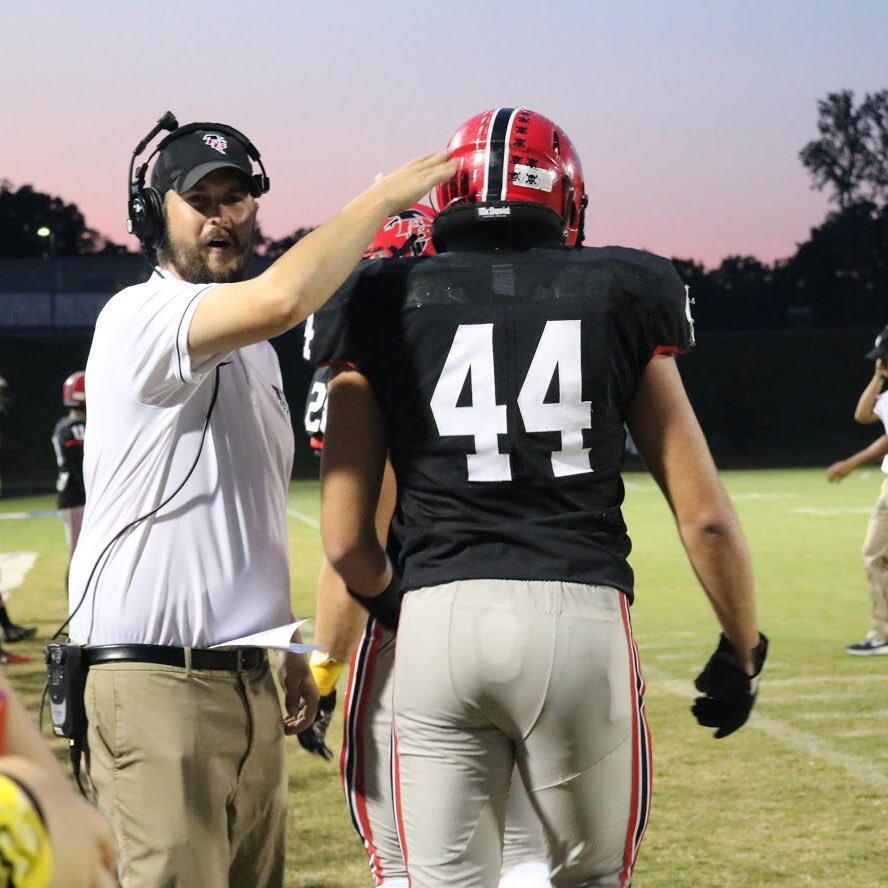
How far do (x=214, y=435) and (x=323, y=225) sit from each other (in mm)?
520

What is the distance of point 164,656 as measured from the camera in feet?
8.84

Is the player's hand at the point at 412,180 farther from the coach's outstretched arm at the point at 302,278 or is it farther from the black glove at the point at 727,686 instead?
the black glove at the point at 727,686

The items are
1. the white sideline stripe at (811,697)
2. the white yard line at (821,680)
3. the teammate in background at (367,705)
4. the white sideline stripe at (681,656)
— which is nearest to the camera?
the teammate in background at (367,705)

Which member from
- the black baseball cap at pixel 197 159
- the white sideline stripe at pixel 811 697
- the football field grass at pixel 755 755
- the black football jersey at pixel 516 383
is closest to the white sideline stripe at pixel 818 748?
the football field grass at pixel 755 755

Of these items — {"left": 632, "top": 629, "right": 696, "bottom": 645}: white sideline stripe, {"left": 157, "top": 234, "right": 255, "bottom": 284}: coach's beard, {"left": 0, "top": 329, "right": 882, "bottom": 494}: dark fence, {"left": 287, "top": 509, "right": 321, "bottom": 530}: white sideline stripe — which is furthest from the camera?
{"left": 0, "top": 329, "right": 882, "bottom": 494}: dark fence

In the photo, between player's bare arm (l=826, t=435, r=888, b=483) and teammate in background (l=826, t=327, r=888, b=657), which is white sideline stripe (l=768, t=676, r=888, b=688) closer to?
teammate in background (l=826, t=327, r=888, b=657)

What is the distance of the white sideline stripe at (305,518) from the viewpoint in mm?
18967

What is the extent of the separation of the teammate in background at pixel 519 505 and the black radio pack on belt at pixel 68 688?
67 cm

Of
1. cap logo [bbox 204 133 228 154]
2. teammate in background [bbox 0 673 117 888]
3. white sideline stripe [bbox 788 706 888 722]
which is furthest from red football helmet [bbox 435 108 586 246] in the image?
white sideline stripe [bbox 788 706 888 722]

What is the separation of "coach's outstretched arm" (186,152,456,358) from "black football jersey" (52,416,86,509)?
348 inches

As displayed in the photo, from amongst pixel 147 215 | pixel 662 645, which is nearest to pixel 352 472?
pixel 147 215

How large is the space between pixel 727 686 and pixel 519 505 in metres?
0.63

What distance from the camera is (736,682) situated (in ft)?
8.86

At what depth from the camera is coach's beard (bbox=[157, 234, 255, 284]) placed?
112 inches
